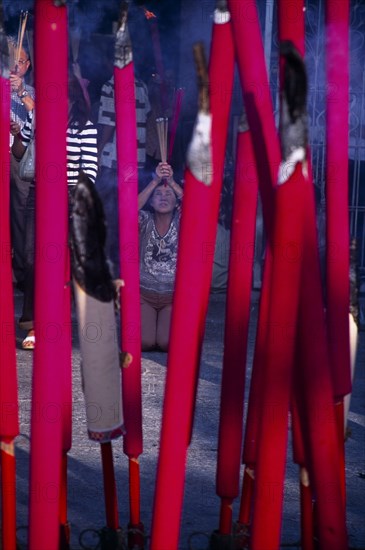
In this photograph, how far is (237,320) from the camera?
3.84 ft

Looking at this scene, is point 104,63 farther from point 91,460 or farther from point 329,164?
point 329,164

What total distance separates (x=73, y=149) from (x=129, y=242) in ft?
9.24

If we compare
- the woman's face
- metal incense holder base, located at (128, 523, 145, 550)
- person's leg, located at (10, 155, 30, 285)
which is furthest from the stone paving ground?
person's leg, located at (10, 155, 30, 285)

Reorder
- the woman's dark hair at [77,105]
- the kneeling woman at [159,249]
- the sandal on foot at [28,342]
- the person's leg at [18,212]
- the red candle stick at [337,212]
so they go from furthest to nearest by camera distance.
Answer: the person's leg at [18,212] < the kneeling woman at [159,249] < the sandal on foot at [28,342] < the woman's dark hair at [77,105] < the red candle stick at [337,212]

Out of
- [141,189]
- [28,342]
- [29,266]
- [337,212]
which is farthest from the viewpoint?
[141,189]

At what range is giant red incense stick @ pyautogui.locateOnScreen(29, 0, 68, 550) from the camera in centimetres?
93

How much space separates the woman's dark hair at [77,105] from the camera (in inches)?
132

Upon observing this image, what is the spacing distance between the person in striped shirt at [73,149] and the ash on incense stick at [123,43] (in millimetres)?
2156

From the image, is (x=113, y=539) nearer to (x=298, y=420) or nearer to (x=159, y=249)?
(x=298, y=420)

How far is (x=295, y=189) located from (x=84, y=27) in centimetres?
262

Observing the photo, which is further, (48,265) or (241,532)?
(241,532)

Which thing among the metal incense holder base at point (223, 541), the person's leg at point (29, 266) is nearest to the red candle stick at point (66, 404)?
the metal incense holder base at point (223, 541)

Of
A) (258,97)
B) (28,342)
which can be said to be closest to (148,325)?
(28,342)

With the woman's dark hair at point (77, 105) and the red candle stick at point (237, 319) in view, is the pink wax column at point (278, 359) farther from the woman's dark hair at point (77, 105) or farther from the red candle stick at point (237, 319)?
the woman's dark hair at point (77, 105)
